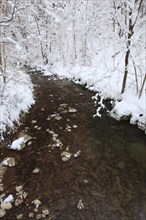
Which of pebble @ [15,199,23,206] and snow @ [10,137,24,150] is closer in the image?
pebble @ [15,199,23,206]

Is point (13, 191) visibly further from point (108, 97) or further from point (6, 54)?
point (108, 97)

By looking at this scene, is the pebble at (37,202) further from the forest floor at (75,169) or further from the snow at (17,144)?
the snow at (17,144)

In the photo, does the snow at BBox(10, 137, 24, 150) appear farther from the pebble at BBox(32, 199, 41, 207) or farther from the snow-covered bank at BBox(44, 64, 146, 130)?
the snow-covered bank at BBox(44, 64, 146, 130)

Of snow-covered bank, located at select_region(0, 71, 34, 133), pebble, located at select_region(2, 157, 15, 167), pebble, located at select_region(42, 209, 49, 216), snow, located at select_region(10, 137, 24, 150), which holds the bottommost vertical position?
pebble, located at select_region(42, 209, 49, 216)

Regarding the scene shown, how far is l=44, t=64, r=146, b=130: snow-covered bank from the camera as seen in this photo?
7930 millimetres

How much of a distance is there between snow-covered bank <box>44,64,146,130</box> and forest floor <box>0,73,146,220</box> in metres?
0.43

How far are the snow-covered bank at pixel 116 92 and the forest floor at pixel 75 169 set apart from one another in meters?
0.43

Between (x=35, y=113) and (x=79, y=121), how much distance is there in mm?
1791

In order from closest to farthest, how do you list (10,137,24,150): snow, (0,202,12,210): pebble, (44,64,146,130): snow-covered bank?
1. (0,202,12,210): pebble
2. (10,137,24,150): snow
3. (44,64,146,130): snow-covered bank

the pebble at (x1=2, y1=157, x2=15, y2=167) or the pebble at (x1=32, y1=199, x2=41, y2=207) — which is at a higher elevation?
the pebble at (x1=2, y1=157, x2=15, y2=167)

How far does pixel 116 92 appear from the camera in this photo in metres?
9.75

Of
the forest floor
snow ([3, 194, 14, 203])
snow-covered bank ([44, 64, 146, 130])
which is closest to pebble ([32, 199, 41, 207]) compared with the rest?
the forest floor

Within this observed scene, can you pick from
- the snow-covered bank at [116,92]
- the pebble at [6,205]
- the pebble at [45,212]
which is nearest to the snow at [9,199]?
the pebble at [6,205]

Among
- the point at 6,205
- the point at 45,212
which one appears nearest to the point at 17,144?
the point at 6,205
